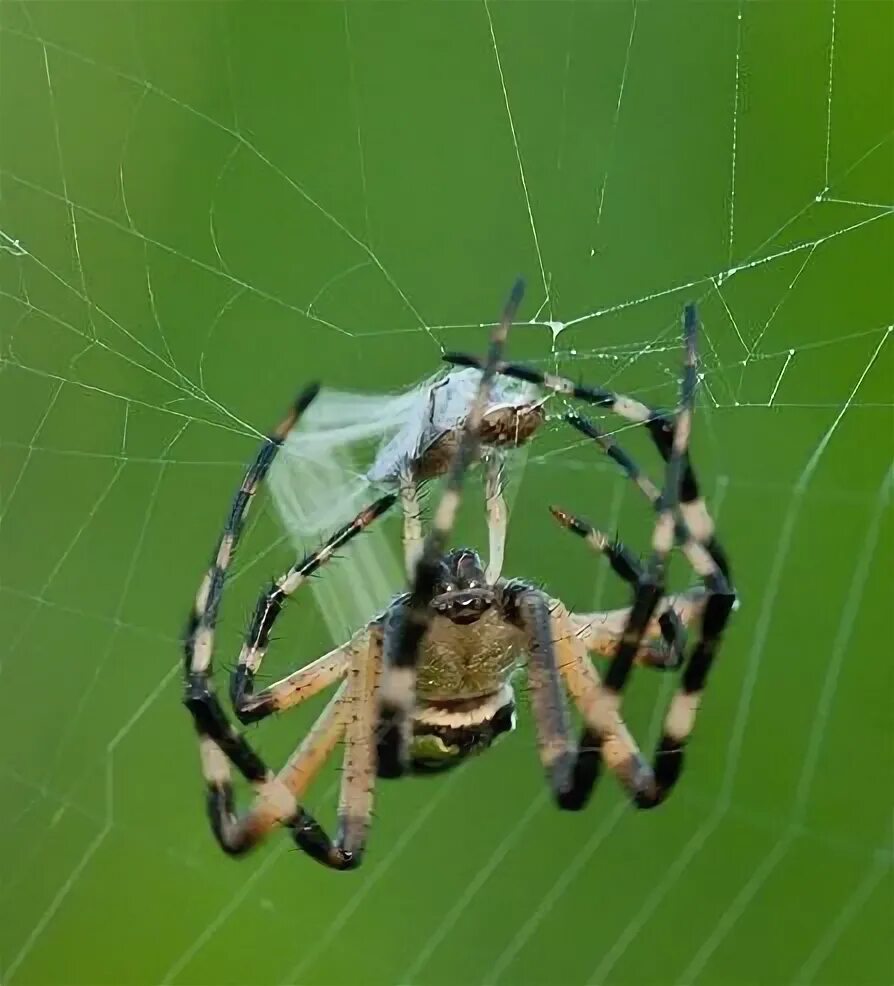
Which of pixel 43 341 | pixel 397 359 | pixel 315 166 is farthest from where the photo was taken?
pixel 315 166

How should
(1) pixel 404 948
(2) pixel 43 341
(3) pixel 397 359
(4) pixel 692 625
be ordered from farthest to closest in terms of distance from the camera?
(1) pixel 404 948, (3) pixel 397 359, (2) pixel 43 341, (4) pixel 692 625

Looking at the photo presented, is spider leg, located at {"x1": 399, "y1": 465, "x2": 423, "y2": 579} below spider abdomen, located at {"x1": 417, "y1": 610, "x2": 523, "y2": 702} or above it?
above

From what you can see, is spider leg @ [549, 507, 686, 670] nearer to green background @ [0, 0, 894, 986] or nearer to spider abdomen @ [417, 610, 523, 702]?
spider abdomen @ [417, 610, 523, 702]

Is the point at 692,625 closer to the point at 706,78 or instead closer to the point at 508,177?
the point at 508,177

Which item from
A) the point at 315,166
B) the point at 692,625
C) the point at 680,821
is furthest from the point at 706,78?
the point at 680,821

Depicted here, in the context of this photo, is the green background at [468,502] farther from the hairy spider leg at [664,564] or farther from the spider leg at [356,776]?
the hairy spider leg at [664,564]

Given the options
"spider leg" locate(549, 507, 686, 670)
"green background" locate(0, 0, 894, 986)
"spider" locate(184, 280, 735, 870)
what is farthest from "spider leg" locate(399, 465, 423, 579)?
"green background" locate(0, 0, 894, 986)
